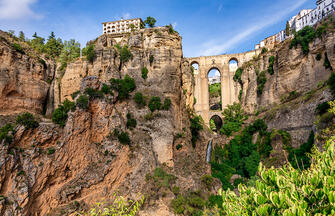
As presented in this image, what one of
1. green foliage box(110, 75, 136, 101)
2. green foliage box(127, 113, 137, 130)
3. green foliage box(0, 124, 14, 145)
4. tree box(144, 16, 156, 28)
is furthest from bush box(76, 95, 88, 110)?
tree box(144, 16, 156, 28)

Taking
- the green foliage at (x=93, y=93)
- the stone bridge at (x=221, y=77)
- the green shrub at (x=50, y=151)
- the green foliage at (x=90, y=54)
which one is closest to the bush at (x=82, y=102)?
the green foliage at (x=93, y=93)

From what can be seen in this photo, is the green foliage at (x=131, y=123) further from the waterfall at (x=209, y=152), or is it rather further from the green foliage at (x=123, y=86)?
the waterfall at (x=209, y=152)

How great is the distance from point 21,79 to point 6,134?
7.61 m

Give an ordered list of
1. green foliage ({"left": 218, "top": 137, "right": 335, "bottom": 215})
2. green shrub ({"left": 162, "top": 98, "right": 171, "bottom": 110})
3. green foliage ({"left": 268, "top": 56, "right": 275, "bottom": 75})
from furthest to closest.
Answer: green foliage ({"left": 268, "top": 56, "right": 275, "bottom": 75}) < green shrub ({"left": 162, "top": 98, "right": 171, "bottom": 110}) < green foliage ({"left": 218, "top": 137, "right": 335, "bottom": 215})

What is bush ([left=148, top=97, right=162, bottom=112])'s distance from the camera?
26172 mm

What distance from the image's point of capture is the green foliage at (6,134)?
57.4 feet

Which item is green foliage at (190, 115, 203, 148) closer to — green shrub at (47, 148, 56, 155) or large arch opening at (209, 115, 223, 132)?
large arch opening at (209, 115, 223, 132)

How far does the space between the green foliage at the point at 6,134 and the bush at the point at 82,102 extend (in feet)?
18.0

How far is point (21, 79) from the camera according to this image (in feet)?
76.6

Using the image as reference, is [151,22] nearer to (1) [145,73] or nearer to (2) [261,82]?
(1) [145,73]

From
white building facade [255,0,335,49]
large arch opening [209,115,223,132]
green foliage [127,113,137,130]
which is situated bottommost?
large arch opening [209,115,223,132]

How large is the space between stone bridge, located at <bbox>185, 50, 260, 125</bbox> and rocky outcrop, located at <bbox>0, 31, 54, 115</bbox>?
2686 centimetres

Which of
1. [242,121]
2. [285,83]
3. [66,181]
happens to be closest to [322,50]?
[285,83]

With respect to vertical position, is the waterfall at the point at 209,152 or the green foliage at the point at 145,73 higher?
the green foliage at the point at 145,73
